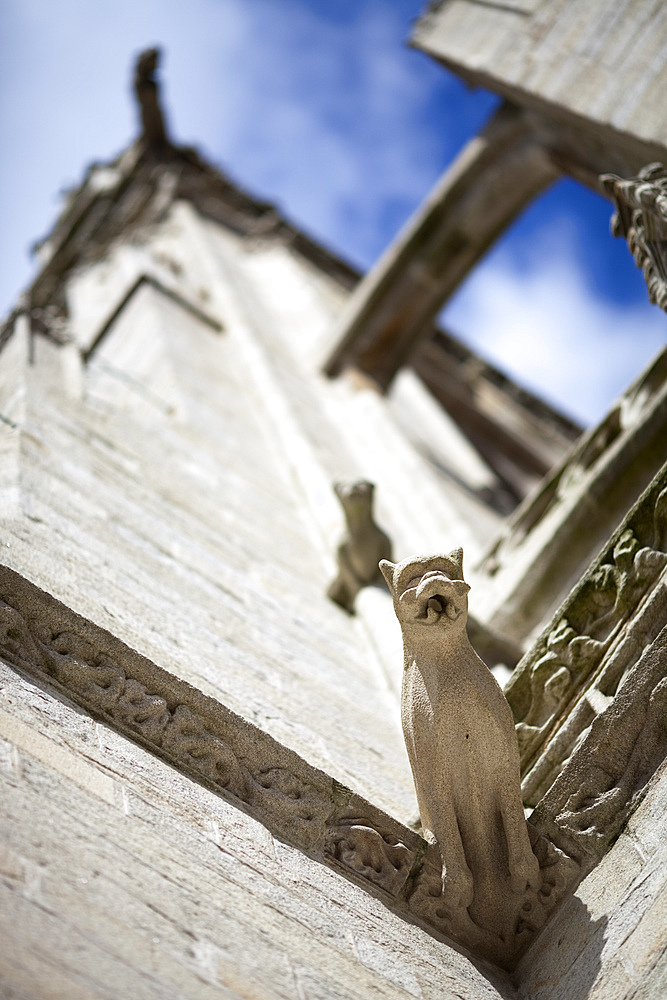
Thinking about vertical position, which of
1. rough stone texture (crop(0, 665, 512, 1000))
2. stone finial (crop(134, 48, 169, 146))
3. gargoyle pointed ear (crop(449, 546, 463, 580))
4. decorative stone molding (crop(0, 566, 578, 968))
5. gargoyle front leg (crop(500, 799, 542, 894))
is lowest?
rough stone texture (crop(0, 665, 512, 1000))

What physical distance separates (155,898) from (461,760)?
0.98 meters

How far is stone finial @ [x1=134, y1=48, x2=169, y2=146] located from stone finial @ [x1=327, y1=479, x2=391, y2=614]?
1168cm

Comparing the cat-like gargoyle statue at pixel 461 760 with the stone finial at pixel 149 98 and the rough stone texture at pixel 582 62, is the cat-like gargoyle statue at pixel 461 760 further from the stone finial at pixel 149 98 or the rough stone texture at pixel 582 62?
the stone finial at pixel 149 98

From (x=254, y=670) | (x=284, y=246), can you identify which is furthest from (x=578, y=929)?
(x=284, y=246)

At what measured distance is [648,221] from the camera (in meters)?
4.07

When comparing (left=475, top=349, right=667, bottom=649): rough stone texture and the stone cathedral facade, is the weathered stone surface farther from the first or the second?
(left=475, top=349, right=667, bottom=649): rough stone texture

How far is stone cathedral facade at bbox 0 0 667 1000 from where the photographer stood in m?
2.51

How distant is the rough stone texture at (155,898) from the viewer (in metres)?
2.17

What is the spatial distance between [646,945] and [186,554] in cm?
248

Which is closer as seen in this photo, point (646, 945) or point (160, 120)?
point (646, 945)

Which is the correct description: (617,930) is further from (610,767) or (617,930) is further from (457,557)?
(457,557)

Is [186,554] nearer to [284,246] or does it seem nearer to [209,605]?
[209,605]

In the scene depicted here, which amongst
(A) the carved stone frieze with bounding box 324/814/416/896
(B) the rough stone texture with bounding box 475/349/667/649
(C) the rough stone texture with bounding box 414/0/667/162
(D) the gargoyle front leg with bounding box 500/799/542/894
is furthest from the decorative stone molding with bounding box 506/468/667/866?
(C) the rough stone texture with bounding box 414/0/667/162

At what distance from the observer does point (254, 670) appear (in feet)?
12.6
